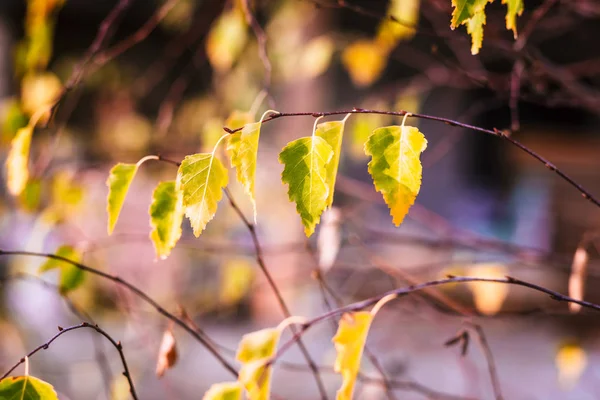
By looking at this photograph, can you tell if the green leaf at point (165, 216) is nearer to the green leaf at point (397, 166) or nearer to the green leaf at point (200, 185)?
the green leaf at point (200, 185)

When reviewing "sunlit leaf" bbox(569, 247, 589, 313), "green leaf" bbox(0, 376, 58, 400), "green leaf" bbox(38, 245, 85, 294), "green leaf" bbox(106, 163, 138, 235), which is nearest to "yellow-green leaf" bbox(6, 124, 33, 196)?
"green leaf" bbox(38, 245, 85, 294)

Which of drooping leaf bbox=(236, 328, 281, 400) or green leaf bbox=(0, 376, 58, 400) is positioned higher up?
drooping leaf bbox=(236, 328, 281, 400)

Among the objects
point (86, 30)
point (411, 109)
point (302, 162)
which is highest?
point (86, 30)

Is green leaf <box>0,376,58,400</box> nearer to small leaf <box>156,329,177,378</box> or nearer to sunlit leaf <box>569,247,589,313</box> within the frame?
small leaf <box>156,329,177,378</box>

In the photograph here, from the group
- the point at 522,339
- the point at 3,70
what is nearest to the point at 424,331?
the point at 522,339

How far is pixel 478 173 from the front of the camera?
4.28m

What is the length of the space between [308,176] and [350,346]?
0.17 metres

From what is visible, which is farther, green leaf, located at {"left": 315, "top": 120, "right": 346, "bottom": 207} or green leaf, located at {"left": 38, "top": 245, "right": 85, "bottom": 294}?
green leaf, located at {"left": 38, "top": 245, "right": 85, "bottom": 294}

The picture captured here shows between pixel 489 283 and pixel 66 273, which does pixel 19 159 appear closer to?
pixel 66 273

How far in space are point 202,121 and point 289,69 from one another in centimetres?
115

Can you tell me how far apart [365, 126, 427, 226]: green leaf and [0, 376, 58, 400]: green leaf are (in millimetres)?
370

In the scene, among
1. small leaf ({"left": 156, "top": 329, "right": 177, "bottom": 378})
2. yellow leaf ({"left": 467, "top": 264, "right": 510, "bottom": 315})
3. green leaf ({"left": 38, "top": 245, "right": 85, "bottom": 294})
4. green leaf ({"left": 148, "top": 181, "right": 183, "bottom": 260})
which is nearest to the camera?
green leaf ({"left": 148, "top": 181, "right": 183, "bottom": 260})

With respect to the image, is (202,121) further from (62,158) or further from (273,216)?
(62,158)

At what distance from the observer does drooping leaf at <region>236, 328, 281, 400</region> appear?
21.9 inches
